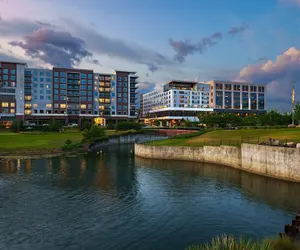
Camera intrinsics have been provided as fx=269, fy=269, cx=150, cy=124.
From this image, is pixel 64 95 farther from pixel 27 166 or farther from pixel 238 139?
pixel 238 139

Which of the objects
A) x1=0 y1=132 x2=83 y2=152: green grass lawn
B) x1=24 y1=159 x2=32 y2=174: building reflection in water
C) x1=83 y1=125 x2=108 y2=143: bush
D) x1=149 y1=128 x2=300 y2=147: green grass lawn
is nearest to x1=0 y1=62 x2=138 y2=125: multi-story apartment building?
x1=0 y1=132 x2=83 y2=152: green grass lawn

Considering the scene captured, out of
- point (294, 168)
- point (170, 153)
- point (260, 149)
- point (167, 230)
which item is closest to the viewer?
point (167, 230)

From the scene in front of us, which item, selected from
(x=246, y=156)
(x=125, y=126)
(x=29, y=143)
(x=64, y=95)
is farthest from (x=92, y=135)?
(x=64, y=95)

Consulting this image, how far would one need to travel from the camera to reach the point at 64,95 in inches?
6403

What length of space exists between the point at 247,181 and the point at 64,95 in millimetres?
143843

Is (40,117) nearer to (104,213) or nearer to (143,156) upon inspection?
(143,156)

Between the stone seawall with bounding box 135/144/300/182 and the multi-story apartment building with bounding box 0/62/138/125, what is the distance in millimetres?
111527

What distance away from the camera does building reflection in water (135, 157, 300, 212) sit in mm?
28256

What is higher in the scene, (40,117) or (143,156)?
(40,117)

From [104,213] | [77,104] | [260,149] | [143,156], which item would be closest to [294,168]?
[260,149]

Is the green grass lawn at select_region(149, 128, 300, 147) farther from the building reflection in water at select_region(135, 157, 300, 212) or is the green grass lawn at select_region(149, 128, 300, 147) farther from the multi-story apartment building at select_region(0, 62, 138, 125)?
the multi-story apartment building at select_region(0, 62, 138, 125)

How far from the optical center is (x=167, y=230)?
68.8 ft

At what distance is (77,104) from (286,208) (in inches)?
6048

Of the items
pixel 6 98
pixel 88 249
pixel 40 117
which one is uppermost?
pixel 6 98
